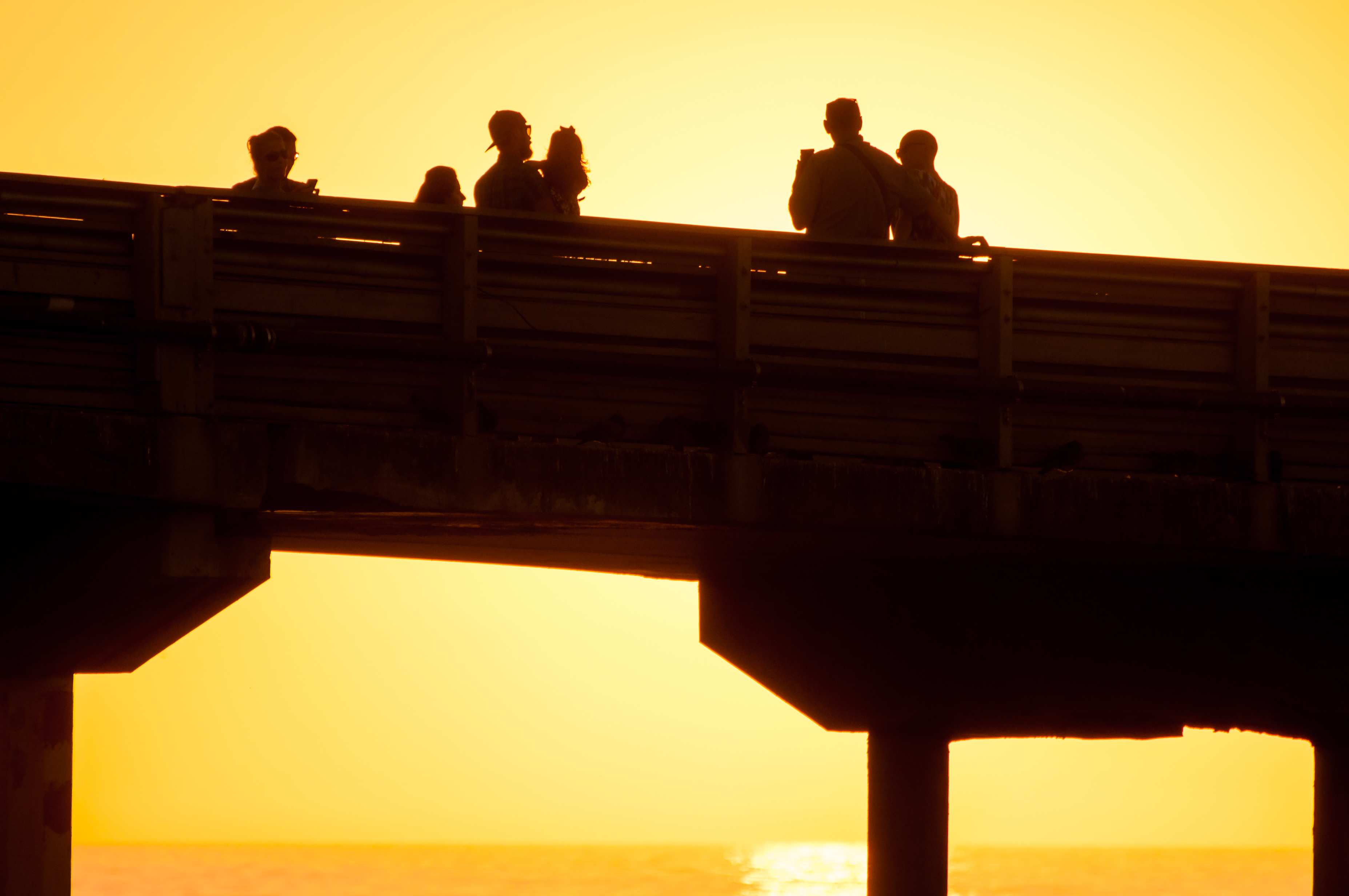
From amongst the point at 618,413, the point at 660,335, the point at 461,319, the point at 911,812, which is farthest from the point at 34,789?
the point at 911,812

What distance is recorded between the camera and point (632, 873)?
112 metres

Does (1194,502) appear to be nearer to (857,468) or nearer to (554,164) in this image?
(857,468)

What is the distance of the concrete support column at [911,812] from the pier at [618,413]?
123 inches

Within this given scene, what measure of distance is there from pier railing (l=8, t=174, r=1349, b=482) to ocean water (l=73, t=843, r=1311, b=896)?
62.0 m

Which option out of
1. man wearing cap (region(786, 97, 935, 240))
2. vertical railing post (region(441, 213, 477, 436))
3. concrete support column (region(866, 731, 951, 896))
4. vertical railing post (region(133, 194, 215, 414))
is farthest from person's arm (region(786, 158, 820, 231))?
concrete support column (region(866, 731, 951, 896))

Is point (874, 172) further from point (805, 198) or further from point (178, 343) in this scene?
point (178, 343)

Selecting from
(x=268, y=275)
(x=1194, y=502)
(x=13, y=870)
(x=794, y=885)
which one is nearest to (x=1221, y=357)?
(x=1194, y=502)

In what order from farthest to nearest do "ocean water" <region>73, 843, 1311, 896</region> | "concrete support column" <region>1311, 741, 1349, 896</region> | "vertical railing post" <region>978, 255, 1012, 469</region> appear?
1. "ocean water" <region>73, 843, 1311, 896</region>
2. "concrete support column" <region>1311, 741, 1349, 896</region>
3. "vertical railing post" <region>978, 255, 1012, 469</region>

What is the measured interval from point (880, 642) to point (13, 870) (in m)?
6.42

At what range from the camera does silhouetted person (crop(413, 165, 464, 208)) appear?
14.1 meters

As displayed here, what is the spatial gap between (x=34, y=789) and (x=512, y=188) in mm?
4658

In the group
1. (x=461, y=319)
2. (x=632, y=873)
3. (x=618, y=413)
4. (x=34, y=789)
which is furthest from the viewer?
(x=632, y=873)

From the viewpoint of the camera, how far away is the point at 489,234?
42.1 feet

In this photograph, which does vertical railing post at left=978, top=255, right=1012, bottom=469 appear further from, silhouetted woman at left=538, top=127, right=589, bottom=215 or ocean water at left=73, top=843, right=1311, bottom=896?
ocean water at left=73, top=843, right=1311, bottom=896
